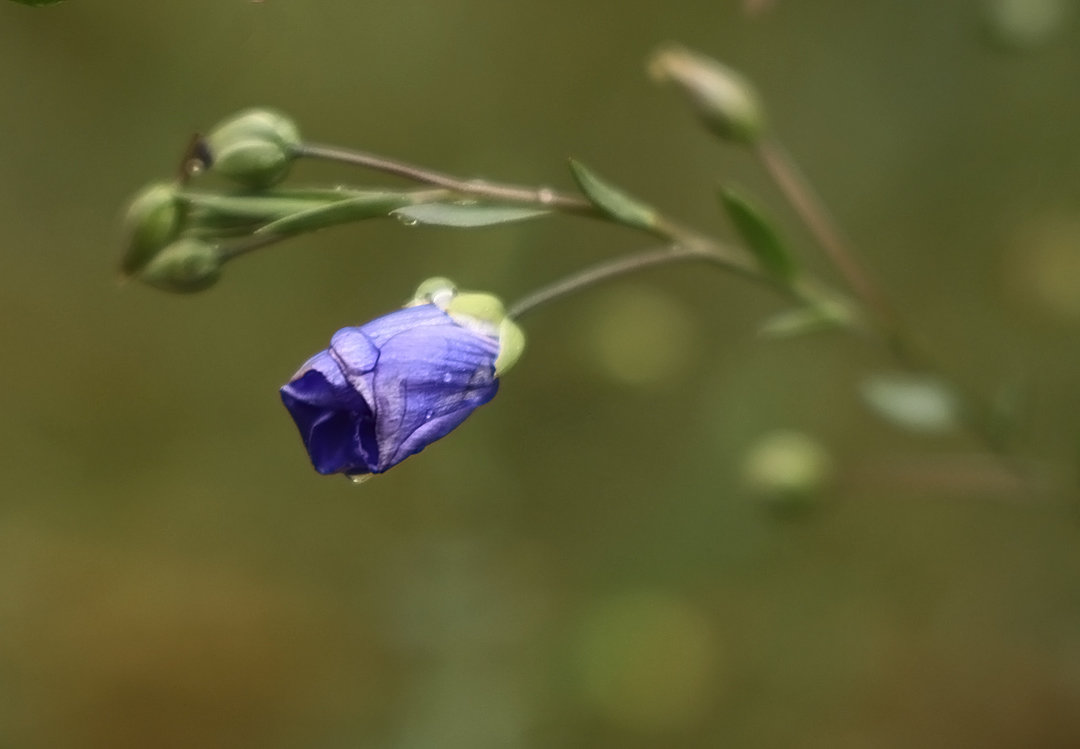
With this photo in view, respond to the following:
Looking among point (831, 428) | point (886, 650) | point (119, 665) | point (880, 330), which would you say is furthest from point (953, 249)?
point (119, 665)

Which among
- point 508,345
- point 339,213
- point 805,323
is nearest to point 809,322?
point 805,323

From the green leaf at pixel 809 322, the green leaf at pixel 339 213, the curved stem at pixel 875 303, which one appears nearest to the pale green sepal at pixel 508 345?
the green leaf at pixel 339 213

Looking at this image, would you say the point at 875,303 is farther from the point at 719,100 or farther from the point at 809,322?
the point at 719,100

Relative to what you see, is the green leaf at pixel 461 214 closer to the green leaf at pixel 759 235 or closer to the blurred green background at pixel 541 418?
the green leaf at pixel 759 235

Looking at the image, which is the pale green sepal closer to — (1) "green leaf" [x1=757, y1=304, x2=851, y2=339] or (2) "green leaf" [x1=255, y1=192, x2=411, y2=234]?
(2) "green leaf" [x1=255, y1=192, x2=411, y2=234]

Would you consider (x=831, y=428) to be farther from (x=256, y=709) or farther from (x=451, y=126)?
(x=256, y=709)
